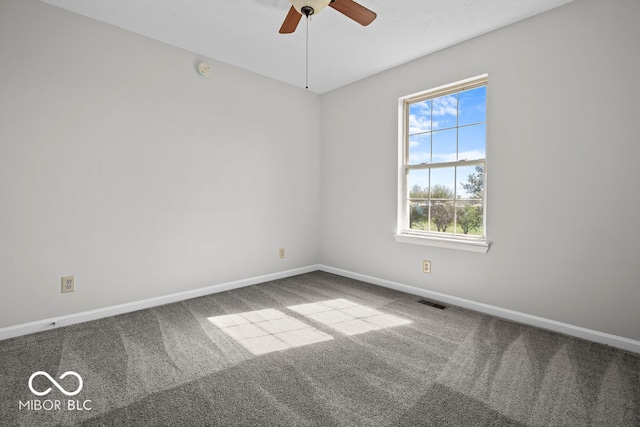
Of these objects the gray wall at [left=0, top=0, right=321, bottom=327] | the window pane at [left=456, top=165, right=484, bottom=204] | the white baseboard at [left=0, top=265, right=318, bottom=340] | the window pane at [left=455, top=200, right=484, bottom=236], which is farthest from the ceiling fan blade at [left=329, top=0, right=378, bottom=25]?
the white baseboard at [left=0, top=265, right=318, bottom=340]

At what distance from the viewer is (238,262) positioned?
3.54m

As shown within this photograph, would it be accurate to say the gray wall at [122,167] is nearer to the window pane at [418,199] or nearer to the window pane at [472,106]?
the window pane at [418,199]

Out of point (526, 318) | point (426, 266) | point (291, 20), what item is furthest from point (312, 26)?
point (526, 318)

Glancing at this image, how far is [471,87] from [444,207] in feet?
3.96

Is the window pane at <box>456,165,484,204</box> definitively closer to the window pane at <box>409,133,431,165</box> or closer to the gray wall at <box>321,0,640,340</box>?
the gray wall at <box>321,0,640,340</box>

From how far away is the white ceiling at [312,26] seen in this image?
235 cm

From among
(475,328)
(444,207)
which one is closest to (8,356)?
(475,328)

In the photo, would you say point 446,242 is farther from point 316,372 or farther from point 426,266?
point 316,372

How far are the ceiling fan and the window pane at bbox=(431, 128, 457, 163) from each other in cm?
150

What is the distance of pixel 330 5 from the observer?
6.42ft

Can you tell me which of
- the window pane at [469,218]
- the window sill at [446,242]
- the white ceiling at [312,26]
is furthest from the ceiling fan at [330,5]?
the window sill at [446,242]

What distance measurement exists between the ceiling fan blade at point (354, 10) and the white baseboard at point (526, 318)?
8.51 feet

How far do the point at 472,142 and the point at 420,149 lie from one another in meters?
0.56

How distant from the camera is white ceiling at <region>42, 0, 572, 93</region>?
2354 millimetres
